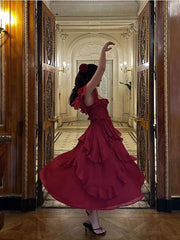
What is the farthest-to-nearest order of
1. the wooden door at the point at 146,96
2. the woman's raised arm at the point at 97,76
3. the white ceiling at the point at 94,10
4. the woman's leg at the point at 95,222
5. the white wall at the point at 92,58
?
1. the white wall at the point at 92,58
2. the white ceiling at the point at 94,10
3. the wooden door at the point at 146,96
4. the woman's leg at the point at 95,222
5. the woman's raised arm at the point at 97,76

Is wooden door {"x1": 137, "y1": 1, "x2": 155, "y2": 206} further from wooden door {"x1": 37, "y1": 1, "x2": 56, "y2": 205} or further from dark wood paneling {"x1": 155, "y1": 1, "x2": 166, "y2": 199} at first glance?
wooden door {"x1": 37, "y1": 1, "x2": 56, "y2": 205}

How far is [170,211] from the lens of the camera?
3.64m

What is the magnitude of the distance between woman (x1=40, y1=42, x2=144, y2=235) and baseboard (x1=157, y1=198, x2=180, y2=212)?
2.94 feet

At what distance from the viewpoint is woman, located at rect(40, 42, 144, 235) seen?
272cm

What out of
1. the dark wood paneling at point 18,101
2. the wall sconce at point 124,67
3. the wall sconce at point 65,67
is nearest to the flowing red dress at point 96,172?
the dark wood paneling at point 18,101

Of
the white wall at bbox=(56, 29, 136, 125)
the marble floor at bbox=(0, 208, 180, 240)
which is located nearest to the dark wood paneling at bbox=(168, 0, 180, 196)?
the marble floor at bbox=(0, 208, 180, 240)

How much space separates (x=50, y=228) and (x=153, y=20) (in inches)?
104

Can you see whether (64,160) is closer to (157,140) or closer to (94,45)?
(157,140)

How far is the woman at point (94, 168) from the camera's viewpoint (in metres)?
2.72

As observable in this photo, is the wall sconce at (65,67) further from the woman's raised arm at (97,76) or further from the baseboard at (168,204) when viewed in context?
the woman's raised arm at (97,76)

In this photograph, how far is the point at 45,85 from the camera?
3.98 m

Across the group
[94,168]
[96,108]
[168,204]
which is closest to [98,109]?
[96,108]

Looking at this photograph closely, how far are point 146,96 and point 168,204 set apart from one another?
1355 mm

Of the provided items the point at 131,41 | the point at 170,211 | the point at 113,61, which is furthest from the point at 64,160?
the point at 113,61
